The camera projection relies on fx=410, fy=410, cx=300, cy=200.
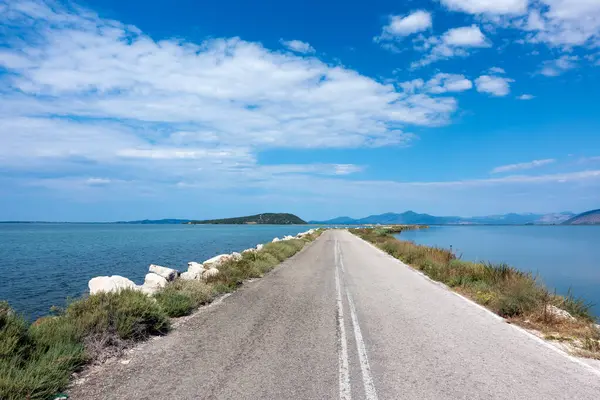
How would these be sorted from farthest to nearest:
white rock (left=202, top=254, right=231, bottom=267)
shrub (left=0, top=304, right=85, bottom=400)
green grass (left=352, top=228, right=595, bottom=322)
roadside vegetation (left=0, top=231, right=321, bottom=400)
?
white rock (left=202, top=254, right=231, bottom=267) → green grass (left=352, top=228, right=595, bottom=322) → roadside vegetation (left=0, top=231, right=321, bottom=400) → shrub (left=0, top=304, right=85, bottom=400)

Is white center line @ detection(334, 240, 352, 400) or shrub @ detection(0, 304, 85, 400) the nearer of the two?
shrub @ detection(0, 304, 85, 400)

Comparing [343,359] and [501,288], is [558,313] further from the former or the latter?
[343,359]

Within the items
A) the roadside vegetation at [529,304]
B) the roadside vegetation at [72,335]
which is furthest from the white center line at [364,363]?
the roadside vegetation at [72,335]

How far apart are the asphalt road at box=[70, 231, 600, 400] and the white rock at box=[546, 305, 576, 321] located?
4.26ft

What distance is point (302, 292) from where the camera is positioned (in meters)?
13.7

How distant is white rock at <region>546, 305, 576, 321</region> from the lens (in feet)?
32.2

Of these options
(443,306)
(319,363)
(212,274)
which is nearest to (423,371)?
(319,363)

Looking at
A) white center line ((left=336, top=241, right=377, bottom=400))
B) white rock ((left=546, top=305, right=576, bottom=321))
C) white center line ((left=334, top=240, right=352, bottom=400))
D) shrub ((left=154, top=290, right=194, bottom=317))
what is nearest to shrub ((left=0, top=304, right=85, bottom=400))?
shrub ((left=154, top=290, right=194, bottom=317))

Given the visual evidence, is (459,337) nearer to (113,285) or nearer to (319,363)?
(319,363)

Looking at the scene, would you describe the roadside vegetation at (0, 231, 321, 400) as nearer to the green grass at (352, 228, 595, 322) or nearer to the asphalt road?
the asphalt road

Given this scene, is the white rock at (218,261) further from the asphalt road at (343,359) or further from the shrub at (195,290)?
the asphalt road at (343,359)

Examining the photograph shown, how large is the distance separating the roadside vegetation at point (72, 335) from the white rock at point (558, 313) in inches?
352

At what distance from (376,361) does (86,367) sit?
451 centimetres

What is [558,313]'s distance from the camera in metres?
10.1
